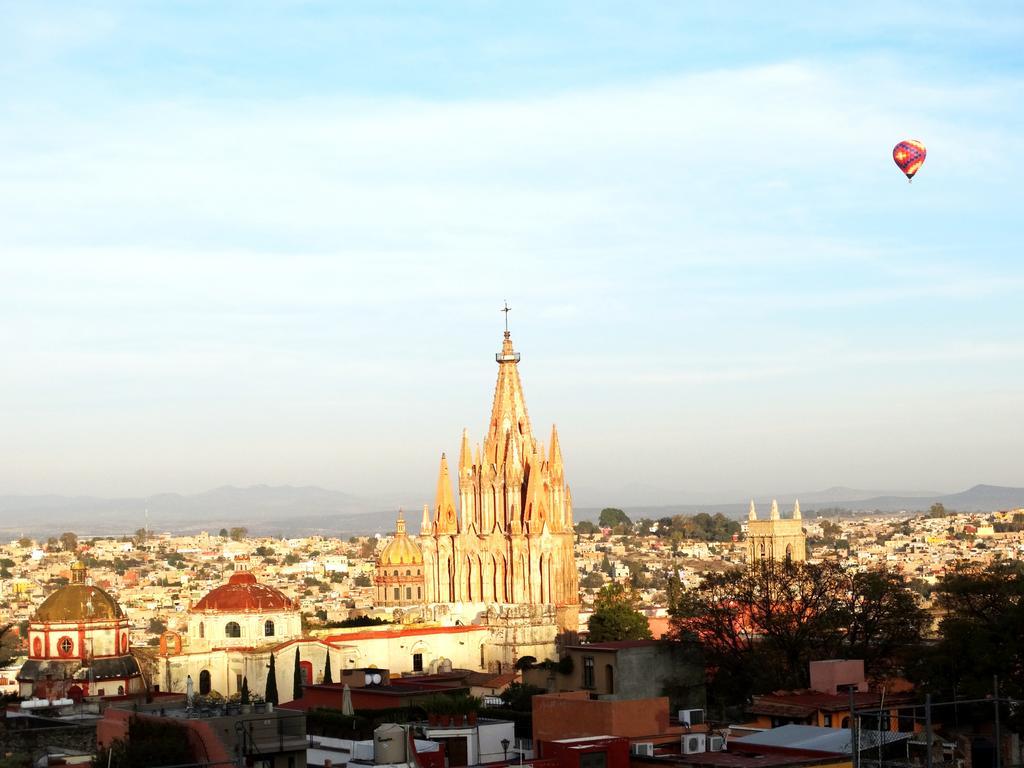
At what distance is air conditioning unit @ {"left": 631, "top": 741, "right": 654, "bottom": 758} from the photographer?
1434 inches

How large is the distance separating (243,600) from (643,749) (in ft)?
154

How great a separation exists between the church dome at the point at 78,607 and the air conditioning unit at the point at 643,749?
41.2m

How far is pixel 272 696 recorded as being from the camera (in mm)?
67750

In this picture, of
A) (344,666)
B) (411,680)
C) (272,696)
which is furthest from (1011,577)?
(344,666)

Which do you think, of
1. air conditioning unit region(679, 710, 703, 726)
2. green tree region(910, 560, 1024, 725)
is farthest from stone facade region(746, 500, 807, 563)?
air conditioning unit region(679, 710, 703, 726)

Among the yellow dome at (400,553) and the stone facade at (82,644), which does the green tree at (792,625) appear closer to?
the stone facade at (82,644)

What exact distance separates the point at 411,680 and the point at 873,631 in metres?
14.9

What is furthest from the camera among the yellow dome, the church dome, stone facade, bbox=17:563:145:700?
the yellow dome

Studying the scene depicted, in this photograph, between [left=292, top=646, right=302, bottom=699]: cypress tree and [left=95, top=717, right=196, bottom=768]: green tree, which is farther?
[left=292, top=646, right=302, bottom=699]: cypress tree

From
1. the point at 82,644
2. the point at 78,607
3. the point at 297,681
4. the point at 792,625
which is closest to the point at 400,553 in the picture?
the point at 297,681

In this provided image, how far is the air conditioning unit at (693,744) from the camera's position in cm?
3728

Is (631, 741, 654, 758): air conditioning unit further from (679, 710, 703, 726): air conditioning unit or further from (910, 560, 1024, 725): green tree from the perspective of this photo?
(910, 560, 1024, 725): green tree

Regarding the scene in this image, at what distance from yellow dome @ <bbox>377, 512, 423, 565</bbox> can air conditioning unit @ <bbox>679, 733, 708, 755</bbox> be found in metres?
78.1

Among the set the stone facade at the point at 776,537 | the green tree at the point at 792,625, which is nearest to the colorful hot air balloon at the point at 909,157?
the green tree at the point at 792,625
